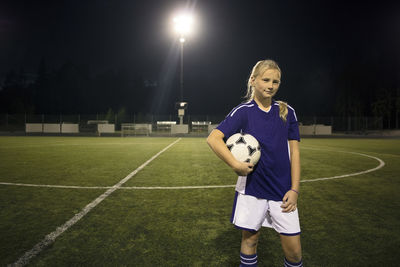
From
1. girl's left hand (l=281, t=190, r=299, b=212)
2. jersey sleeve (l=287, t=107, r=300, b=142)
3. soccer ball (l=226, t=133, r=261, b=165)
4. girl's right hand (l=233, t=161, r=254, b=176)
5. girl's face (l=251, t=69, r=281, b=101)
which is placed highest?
girl's face (l=251, t=69, r=281, b=101)

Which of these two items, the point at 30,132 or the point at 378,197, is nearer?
the point at 378,197

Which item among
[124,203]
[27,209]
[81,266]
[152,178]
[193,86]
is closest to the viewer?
[81,266]

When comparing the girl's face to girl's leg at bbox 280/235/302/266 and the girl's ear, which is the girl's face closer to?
the girl's ear

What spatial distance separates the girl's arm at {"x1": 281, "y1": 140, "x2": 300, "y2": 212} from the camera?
2.00m

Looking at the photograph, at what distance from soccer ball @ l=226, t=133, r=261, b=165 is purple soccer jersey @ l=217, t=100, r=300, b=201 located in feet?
0.18

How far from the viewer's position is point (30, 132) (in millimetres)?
29688

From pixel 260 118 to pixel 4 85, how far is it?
329 feet

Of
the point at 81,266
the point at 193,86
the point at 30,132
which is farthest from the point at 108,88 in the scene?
the point at 81,266

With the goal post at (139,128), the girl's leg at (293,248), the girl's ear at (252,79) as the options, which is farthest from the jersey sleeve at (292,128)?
the goal post at (139,128)

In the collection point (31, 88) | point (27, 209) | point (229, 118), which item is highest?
point (31, 88)

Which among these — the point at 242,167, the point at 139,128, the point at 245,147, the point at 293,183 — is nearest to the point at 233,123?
the point at 245,147

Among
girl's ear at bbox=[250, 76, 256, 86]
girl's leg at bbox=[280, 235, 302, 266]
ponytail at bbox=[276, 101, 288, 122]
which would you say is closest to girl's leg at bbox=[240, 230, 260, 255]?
girl's leg at bbox=[280, 235, 302, 266]

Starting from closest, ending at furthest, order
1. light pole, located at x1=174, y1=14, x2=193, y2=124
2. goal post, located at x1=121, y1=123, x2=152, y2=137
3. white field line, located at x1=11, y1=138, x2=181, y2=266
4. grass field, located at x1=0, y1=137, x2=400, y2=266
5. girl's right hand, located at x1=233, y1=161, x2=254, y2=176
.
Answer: girl's right hand, located at x1=233, y1=161, x2=254, y2=176 → white field line, located at x1=11, y1=138, x2=181, y2=266 → grass field, located at x1=0, y1=137, x2=400, y2=266 → light pole, located at x1=174, y1=14, x2=193, y2=124 → goal post, located at x1=121, y1=123, x2=152, y2=137

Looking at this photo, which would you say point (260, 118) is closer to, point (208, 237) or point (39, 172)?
point (208, 237)
